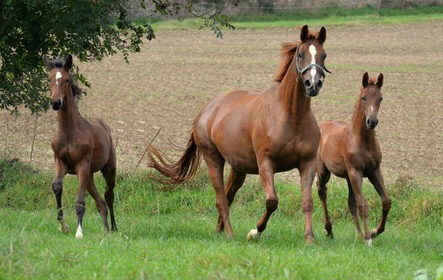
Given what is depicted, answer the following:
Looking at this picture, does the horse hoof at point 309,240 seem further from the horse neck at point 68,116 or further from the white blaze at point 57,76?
the white blaze at point 57,76

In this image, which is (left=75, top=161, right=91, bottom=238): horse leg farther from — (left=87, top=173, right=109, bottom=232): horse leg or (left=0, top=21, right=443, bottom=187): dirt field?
(left=0, top=21, right=443, bottom=187): dirt field

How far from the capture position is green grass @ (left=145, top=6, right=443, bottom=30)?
46.4 meters

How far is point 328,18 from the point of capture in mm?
48594

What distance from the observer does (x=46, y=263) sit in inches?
299

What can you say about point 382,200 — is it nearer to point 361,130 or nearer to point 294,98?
point 361,130

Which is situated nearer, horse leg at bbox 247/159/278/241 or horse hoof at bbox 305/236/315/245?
horse hoof at bbox 305/236/315/245

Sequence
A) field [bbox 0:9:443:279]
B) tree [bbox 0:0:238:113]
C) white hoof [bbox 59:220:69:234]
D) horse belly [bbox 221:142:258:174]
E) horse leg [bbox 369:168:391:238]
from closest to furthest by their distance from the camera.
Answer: field [bbox 0:9:443:279], white hoof [bbox 59:220:69:234], horse belly [bbox 221:142:258:174], horse leg [bbox 369:168:391:238], tree [bbox 0:0:238:113]

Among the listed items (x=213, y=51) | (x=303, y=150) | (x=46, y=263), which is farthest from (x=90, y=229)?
(x=213, y=51)

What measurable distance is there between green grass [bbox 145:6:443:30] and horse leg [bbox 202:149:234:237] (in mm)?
33019

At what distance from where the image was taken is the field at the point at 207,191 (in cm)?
785

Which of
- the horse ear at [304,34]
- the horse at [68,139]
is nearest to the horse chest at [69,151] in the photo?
the horse at [68,139]

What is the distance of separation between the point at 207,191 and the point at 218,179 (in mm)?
3627

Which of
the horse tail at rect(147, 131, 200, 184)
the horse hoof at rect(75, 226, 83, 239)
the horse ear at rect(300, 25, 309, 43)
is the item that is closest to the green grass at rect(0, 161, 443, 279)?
the horse hoof at rect(75, 226, 83, 239)

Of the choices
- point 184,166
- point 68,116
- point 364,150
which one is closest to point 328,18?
point 184,166
